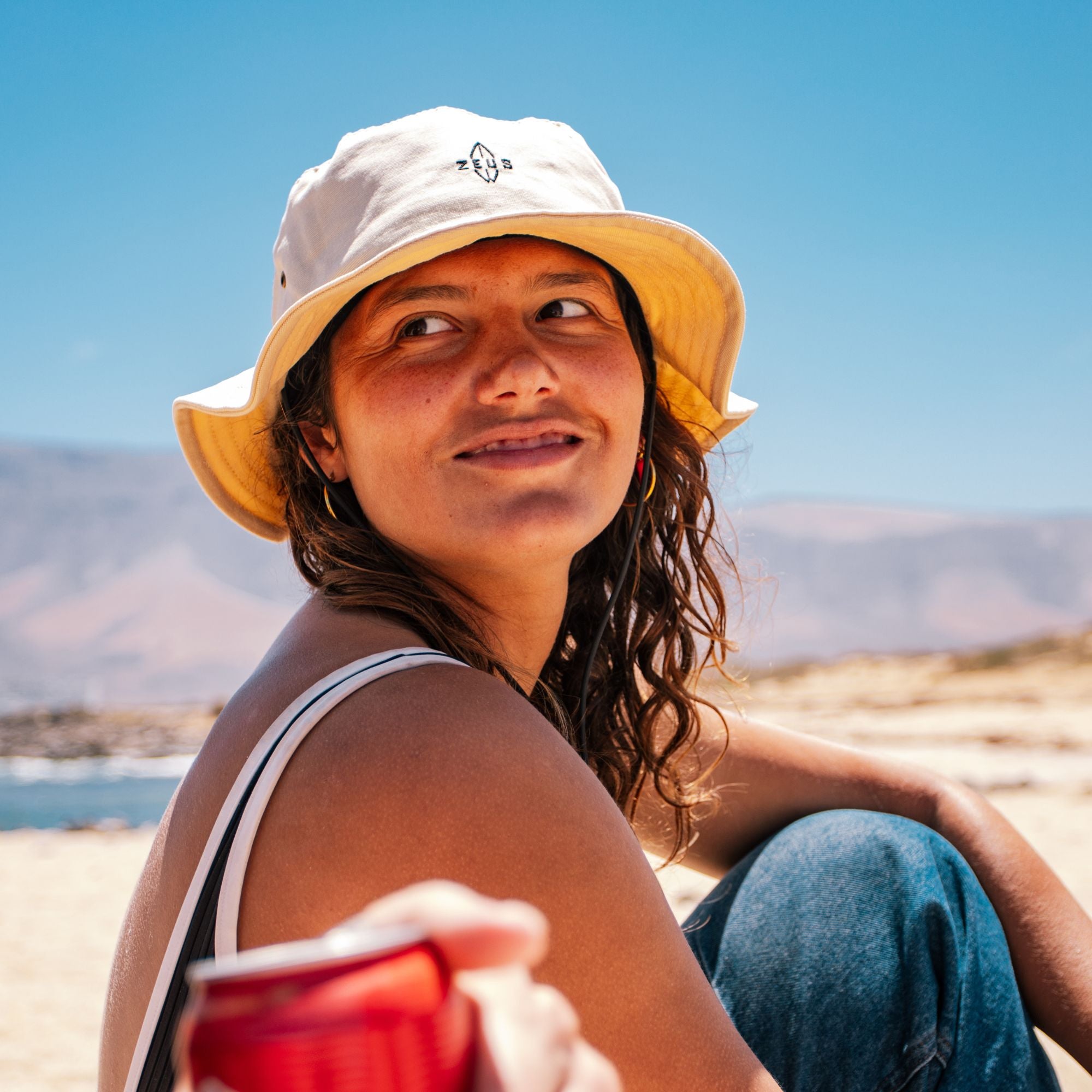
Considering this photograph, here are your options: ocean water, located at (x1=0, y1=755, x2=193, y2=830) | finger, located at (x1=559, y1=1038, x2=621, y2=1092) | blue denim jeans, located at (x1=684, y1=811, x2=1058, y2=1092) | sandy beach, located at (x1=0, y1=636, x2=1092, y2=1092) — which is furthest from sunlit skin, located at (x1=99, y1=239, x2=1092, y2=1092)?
ocean water, located at (x1=0, y1=755, x2=193, y2=830)

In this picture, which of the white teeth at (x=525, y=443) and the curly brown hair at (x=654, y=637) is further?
the curly brown hair at (x=654, y=637)

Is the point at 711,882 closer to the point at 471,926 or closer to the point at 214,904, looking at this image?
the point at 214,904

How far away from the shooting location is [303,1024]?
1.65 ft

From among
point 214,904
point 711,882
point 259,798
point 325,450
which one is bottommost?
point 711,882

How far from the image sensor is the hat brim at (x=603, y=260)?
5.44 ft

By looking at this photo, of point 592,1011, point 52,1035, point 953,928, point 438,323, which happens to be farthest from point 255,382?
point 52,1035

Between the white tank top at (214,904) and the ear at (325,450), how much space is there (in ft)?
2.59

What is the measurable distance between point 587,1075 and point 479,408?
124cm

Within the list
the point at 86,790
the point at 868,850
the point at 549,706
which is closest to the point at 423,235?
the point at 549,706

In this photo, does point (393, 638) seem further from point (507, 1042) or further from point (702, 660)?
point (702, 660)

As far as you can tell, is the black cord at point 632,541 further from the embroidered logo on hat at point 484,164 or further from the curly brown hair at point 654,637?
the embroidered logo on hat at point 484,164

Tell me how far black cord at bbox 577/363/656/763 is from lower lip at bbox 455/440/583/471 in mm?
435

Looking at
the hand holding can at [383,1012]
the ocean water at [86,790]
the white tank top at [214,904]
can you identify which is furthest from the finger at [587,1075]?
the ocean water at [86,790]

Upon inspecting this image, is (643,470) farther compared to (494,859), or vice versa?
(643,470)
